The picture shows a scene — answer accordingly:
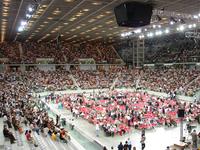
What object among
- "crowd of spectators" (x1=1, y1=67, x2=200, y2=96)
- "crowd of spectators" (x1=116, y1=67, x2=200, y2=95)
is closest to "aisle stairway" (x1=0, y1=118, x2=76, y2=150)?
"crowd of spectators" (x1=116, y1=67, x2=200, y2=95)

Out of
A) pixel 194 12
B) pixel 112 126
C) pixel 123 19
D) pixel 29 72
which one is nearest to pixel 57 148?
pixel 112 126

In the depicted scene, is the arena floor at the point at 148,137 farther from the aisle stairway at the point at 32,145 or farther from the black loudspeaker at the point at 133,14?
the black loudspeaker at the point at 133,14

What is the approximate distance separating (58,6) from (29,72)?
29575 mm

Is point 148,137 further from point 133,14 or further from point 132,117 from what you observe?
point 133,14

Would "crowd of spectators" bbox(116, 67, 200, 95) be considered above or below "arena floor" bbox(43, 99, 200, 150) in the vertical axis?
above

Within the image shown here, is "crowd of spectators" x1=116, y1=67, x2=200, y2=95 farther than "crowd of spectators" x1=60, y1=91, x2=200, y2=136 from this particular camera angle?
Yes

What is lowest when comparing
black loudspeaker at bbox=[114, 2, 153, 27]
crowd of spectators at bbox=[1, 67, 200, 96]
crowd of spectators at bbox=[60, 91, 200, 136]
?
crowd of spectators at bbox=[60, 91, 200, 136]

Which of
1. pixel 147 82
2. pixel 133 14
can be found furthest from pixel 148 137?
pixel 147 82

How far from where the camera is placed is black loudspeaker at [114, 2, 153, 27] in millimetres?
16578

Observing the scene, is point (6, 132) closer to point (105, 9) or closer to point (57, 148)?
point (57, 148)

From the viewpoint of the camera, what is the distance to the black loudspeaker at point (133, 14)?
16.6 meters

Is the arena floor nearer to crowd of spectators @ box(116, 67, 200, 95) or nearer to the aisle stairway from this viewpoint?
the aisle stairway

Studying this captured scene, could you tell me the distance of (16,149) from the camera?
12.3m

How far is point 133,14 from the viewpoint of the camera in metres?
16.9
